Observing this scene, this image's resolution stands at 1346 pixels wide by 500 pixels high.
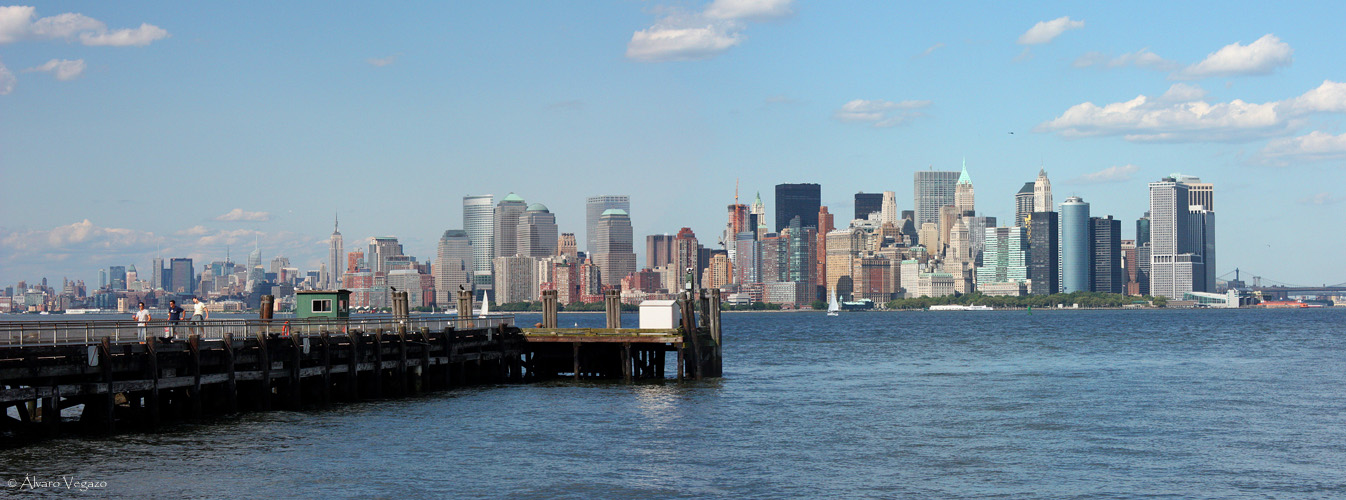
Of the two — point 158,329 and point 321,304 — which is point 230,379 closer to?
point 158,329

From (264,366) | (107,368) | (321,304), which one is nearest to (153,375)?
(107,368)

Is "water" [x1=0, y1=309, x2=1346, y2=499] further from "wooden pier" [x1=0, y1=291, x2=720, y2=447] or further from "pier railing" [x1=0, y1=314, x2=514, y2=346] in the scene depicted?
"pier railing" [x1=0, y1=314, x2=514, y2=346]

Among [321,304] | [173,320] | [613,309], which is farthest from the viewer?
[613,309]

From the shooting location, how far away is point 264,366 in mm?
45969

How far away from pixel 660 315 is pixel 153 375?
28.5 meters

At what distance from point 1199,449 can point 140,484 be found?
29.5 meters

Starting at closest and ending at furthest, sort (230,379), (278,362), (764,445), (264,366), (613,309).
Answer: (764,445), (230,379), (264,366), (278,362), (613,309)

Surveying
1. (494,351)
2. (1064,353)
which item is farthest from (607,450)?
(1064,353)

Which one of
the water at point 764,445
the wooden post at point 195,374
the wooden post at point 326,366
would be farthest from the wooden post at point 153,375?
the wooden post at point 326,366

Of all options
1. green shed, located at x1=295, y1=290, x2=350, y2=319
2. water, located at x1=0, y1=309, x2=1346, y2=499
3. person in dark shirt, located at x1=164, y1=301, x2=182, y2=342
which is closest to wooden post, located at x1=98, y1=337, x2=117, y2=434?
water, located at x1=0, y1=309, x2=1346, y2=499

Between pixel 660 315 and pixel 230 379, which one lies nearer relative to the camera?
pixel 230 379

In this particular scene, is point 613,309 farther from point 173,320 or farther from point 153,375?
point 153,375

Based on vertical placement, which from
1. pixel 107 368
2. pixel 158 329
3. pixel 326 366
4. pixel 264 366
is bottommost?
pixel 326 366

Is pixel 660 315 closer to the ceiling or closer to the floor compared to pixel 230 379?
closer to the ceiling
